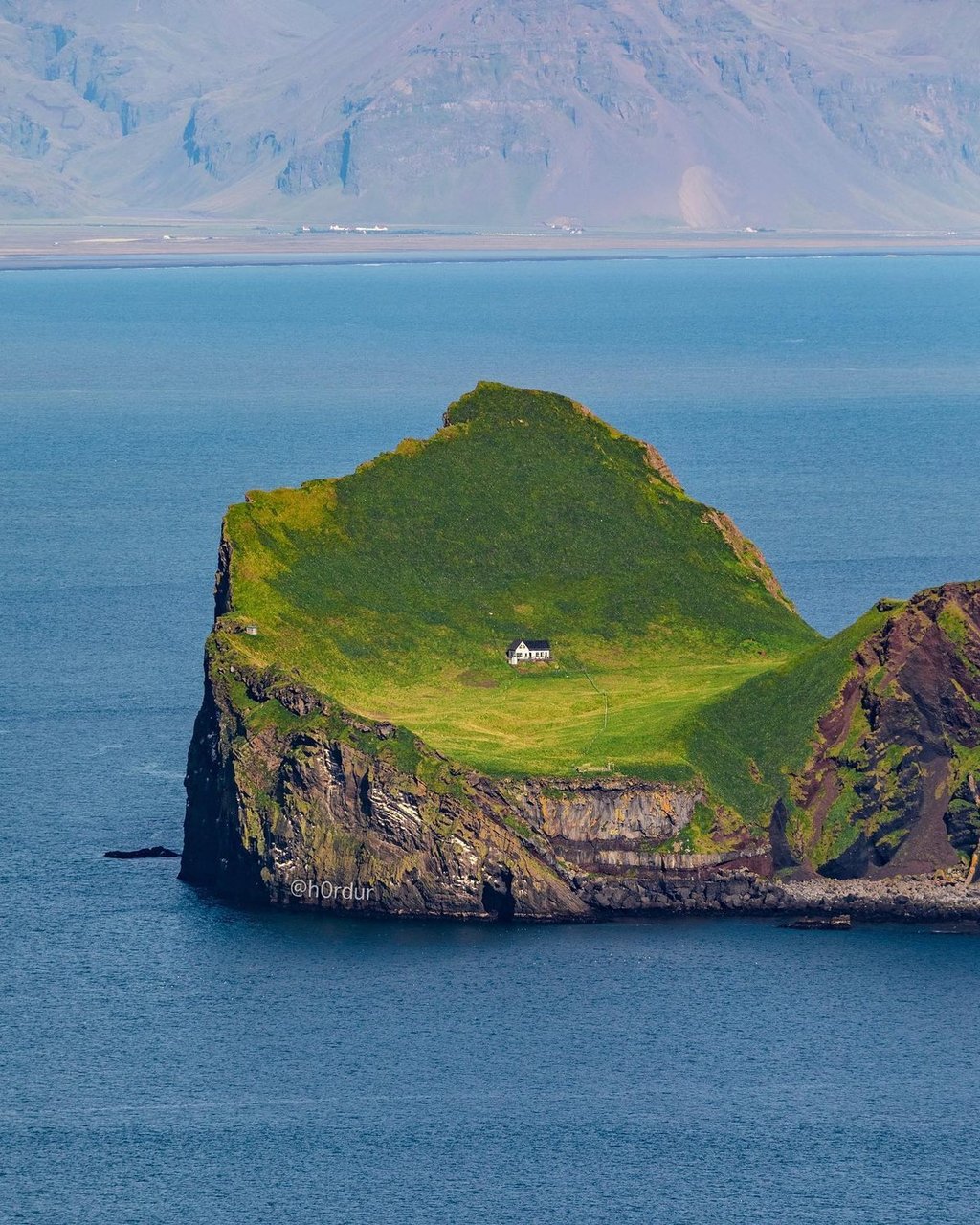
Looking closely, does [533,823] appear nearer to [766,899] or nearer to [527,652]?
[766,899]

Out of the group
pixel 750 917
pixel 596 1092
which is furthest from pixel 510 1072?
pixel 750 917

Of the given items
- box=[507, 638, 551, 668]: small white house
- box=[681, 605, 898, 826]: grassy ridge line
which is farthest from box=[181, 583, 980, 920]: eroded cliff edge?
box=[507, 638, 551, 668]: small white house

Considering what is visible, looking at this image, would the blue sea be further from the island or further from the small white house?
the small white house

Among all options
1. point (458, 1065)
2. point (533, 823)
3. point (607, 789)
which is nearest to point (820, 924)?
point (607, 789)

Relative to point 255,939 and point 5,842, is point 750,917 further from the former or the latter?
point 5,842

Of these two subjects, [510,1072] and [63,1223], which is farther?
[510,1072]
